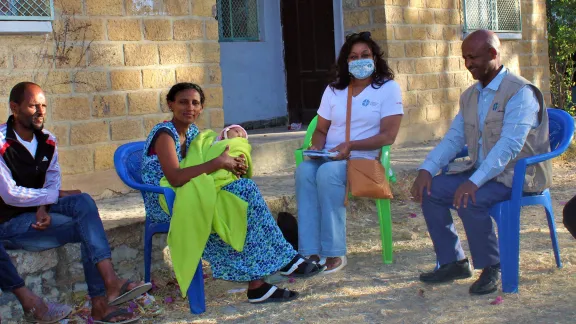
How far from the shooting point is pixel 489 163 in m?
3.64

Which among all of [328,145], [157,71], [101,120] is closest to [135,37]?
[157,71]

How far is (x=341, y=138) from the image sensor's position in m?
4.49

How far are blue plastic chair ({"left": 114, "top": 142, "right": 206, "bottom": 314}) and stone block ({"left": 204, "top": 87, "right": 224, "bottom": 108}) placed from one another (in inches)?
67.2

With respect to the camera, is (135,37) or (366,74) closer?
(366,74)

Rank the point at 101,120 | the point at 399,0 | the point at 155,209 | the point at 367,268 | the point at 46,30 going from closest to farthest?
the point at 155,209
the point at 367,268
the point at 46,30
the point at 101,120
the point at 399,0

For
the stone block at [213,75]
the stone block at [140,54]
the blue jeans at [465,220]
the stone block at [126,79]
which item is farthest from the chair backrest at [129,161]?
the stone block at [213,75]

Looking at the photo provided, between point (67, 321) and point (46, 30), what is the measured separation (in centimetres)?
219

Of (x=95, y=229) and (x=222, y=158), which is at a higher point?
(x=222, y=158)

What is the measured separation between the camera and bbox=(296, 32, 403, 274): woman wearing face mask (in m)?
4.21

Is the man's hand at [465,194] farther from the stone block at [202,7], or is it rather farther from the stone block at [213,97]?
the stone block at [202,7]

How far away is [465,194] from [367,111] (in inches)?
38.5

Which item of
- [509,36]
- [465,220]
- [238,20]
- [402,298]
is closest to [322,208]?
[402,298]

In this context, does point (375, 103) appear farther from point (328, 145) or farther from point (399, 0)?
point (399, 0)

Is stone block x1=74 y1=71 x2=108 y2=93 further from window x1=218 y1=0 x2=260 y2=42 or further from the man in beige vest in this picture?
window x1=218 y1=0 x2=260 y2=42
